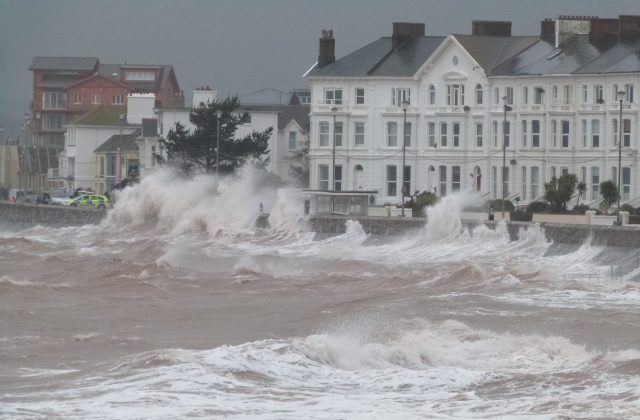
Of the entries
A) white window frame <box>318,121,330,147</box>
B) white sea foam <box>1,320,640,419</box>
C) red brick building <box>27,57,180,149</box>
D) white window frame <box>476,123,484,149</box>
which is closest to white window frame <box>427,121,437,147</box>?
white window frame <box>476,123,484,149</box>

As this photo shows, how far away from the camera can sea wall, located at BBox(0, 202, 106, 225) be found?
77500 millimetres

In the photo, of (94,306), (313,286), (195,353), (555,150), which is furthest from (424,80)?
(195,353)

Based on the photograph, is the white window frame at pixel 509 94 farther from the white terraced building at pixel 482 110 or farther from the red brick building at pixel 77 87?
the red brick building at pixel 77 87

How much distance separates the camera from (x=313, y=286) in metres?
45.0

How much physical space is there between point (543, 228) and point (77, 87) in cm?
10296

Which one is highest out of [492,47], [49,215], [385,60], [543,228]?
[492,47]

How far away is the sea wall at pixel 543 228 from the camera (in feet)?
159

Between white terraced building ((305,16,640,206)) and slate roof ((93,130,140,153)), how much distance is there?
24.5 m

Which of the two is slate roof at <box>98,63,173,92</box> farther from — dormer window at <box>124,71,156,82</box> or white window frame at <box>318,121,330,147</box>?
white window frame at <box>318,121,330,147</box>

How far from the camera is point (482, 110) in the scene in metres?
71.2

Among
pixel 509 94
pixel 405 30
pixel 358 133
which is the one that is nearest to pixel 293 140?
pixel 405 30

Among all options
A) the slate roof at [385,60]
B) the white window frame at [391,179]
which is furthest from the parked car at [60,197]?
the white window frame at [391,179]

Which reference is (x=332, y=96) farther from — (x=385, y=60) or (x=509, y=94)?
(x=509, y=94)

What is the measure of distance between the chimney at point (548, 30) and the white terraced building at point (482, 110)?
0.07 m
